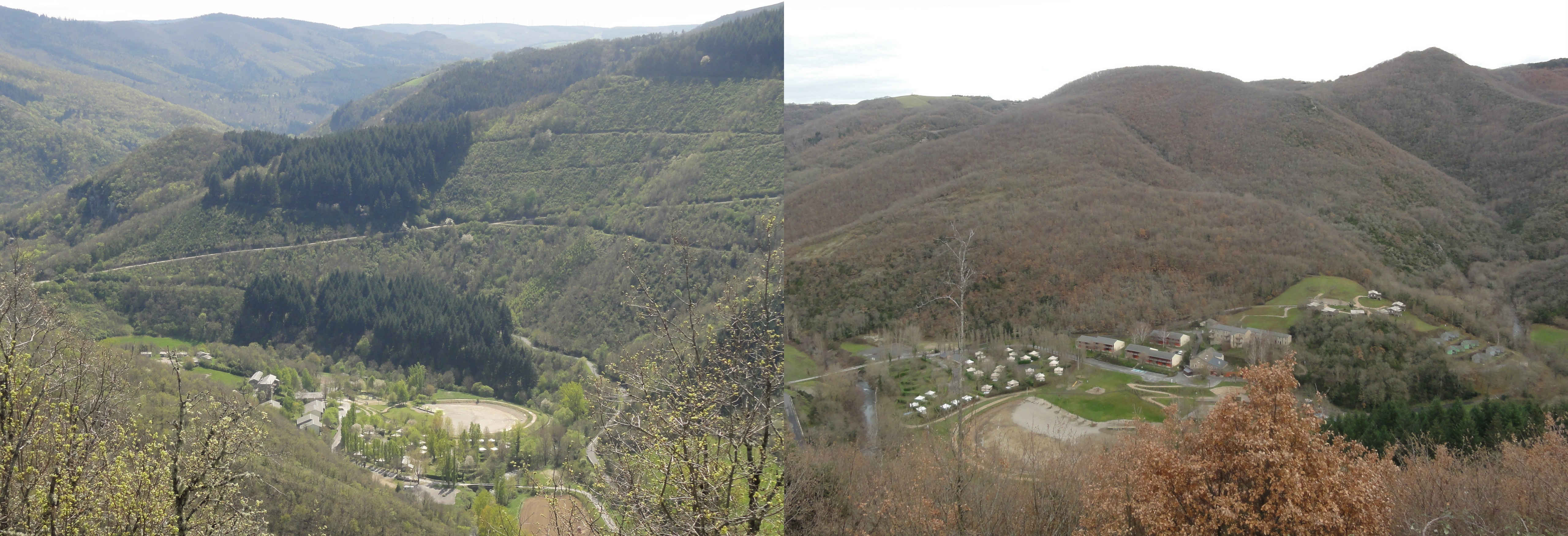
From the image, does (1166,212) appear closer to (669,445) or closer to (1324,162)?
(1324,162)

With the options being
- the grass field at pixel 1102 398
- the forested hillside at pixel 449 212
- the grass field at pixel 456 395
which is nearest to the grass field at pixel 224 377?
the forested hillside at pixel 449 212

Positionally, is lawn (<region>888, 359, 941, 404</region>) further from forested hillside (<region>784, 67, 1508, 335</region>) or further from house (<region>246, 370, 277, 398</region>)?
house (<region>246, 370, 277, 398</region>)

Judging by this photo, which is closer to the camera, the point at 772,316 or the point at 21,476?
the point at 772,316

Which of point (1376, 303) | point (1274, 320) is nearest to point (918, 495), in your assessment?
point (1274, 320)

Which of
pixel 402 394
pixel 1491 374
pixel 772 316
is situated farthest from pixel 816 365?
pixel 402 394

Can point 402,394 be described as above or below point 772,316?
below

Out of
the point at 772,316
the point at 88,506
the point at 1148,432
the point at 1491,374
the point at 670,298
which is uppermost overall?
the point at 772,316

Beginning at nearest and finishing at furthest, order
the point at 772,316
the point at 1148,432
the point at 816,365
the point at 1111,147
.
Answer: the point at 772,316
the point at 1148,432
the point at 816,365
the point at 1111,147
